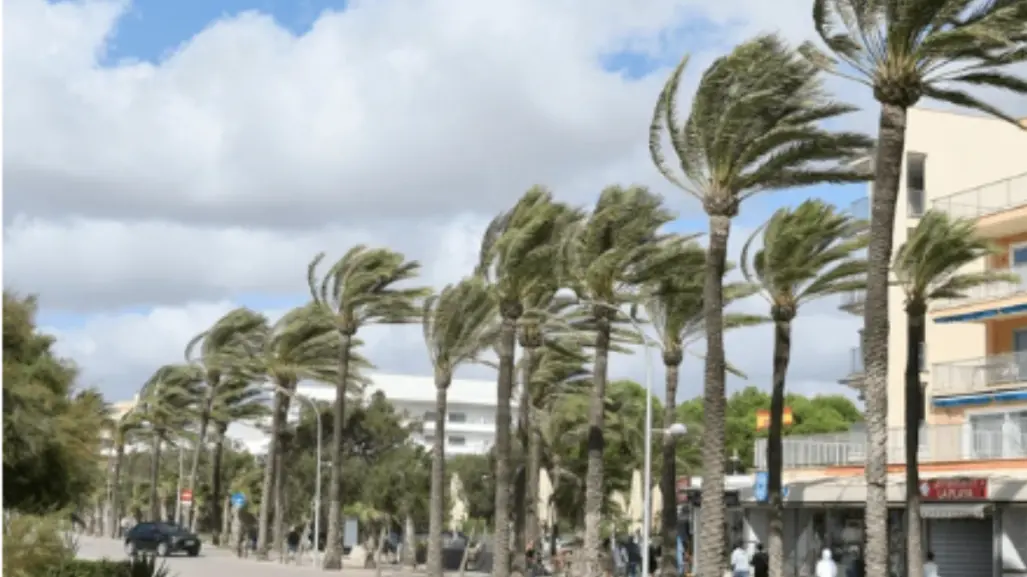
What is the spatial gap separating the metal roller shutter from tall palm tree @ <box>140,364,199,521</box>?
5464 cm

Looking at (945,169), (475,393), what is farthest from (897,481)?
(475,393)

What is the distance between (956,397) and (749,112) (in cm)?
1897

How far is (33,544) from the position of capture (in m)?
20.6

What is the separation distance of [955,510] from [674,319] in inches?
374

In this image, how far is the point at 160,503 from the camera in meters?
123

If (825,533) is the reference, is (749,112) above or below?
above

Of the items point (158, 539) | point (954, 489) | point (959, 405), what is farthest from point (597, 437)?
point (158, 539)

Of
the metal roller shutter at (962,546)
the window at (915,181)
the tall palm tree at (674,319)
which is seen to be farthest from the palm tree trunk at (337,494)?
the metal roller shutter at (962,546)

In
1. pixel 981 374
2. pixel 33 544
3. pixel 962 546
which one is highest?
pixel 981 374

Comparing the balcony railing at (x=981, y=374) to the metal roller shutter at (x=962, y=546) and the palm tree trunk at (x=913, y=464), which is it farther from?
the palm tree trunk at (x=913, y=464)

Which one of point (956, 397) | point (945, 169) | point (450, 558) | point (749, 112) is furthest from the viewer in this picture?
point (450, 558)

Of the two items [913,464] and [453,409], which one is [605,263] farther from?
[453,409]

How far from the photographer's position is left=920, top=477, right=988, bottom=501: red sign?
1606 inches

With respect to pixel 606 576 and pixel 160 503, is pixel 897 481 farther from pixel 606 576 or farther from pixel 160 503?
pixel 160 503
